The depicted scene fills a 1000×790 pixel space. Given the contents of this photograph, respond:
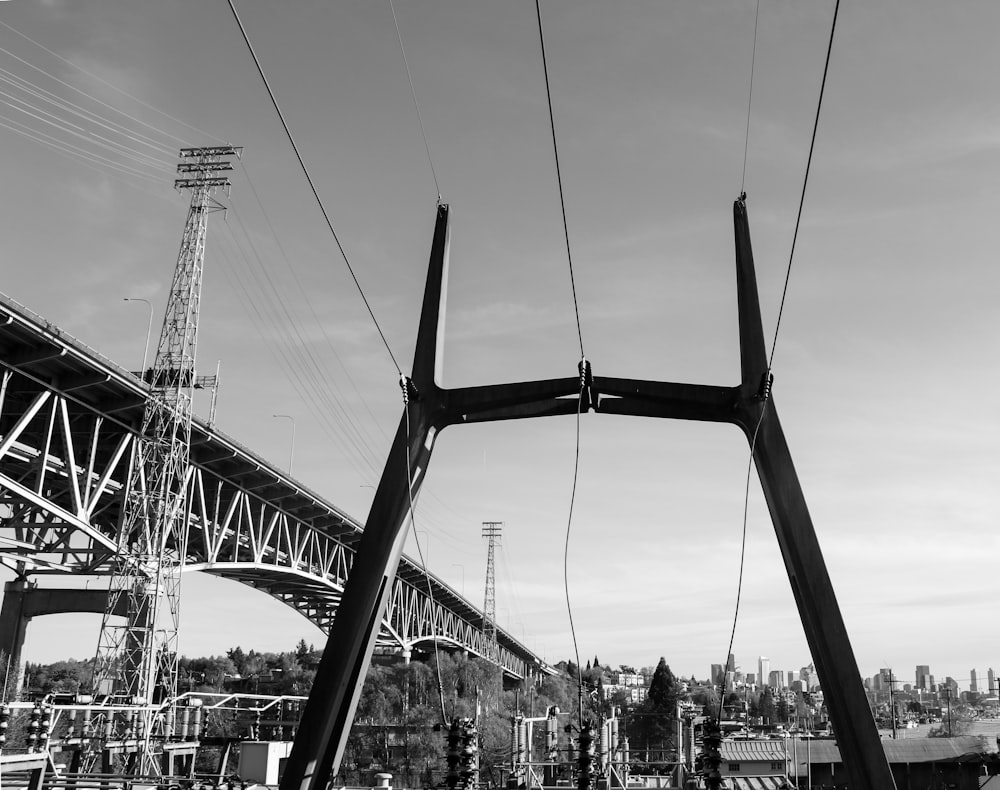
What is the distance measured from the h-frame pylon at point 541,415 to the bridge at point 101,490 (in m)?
20.0

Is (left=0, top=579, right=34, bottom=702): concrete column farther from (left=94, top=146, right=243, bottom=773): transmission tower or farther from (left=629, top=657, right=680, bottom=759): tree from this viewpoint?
(left=629, top=657, right=680, bottom=759): tree

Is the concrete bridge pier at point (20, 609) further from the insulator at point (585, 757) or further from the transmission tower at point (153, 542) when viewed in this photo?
the insulator at point (585, 757)

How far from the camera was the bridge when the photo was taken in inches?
1315

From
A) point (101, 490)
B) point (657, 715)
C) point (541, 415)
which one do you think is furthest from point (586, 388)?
point (657, 715)

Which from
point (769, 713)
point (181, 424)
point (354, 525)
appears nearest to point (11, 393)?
point (181, 424)

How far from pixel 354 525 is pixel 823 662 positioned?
55510mm

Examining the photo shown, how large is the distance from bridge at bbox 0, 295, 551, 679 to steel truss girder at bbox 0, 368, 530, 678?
0.08m

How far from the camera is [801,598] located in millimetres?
13914

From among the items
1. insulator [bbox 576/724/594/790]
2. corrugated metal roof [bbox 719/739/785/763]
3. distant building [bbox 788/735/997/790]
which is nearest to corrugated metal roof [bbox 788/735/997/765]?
distant building [bbox 788/735/997/790]

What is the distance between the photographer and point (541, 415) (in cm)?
1611

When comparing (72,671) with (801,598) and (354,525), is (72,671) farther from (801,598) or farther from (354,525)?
(801,598)

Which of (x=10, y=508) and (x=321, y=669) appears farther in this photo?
(x=10, y=508)

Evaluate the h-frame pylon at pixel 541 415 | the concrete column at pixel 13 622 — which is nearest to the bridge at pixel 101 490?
the concrete column at pixel 13 622

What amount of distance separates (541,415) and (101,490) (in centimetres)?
2668
